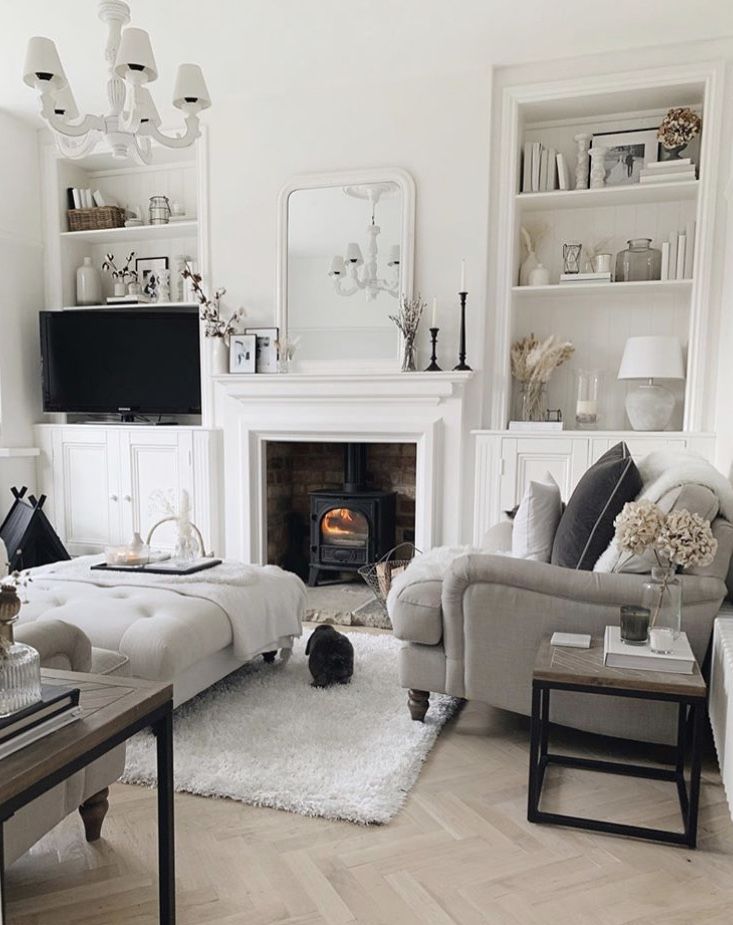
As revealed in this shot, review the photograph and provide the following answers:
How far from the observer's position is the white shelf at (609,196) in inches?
148

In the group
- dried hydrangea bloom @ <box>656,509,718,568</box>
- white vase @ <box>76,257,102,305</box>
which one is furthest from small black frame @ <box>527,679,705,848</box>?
white vase @ <box>76,257,102,305</box>

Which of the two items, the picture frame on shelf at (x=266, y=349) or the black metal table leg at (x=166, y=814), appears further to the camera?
the picture frame on shelf at (x=266, y=349)

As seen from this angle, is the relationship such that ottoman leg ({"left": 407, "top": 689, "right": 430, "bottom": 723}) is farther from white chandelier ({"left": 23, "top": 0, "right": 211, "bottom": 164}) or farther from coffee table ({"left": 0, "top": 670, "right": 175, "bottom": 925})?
white chandelier ({"left": 23, "top": 0, "right": 211, "bottom": 164})

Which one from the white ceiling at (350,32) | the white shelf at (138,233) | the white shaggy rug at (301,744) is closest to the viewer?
the white shaggy rug at (301,744)

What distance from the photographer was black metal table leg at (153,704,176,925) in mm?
1386

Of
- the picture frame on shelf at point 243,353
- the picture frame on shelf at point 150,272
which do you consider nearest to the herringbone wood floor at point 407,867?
the picture frame on shelf at point 243,353

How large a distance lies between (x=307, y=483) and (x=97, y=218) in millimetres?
2327

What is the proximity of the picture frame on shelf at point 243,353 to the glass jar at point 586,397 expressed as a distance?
6.42 feet

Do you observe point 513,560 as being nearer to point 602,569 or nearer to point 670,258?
point 602,569

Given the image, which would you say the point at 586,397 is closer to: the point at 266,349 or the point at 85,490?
the point at 266,349

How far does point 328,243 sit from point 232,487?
1649mm

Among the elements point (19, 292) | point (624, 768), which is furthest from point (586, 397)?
point (19, 292)

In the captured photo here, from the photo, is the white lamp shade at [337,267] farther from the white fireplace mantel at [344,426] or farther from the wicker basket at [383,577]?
the wicker basket at [383,577]

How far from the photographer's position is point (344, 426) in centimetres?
428
